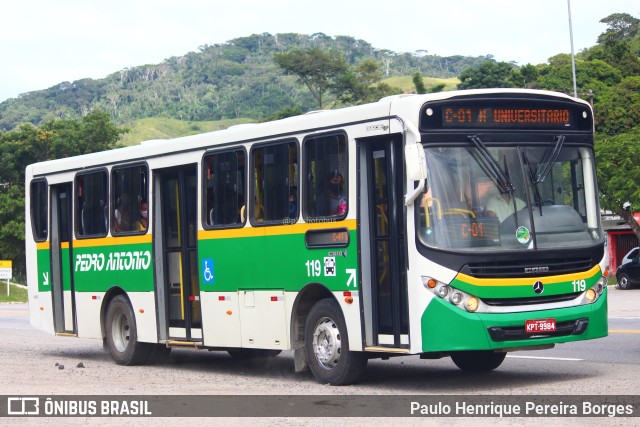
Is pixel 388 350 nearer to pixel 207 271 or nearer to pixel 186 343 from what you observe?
pixel 207 271

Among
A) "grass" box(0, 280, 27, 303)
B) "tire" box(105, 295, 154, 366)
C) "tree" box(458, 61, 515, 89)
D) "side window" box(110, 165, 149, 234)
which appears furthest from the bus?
"tree" box(458, 61, 515, 89)

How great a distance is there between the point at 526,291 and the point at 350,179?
7.65 ft

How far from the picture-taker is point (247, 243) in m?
14.9

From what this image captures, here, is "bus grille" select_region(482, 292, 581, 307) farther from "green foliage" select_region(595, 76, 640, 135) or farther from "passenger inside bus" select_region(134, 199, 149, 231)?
"green foliage" select_region(595, 76, 640, 135)

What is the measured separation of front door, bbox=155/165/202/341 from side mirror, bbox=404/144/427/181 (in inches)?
195

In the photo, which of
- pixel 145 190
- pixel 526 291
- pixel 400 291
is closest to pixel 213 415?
pixel 400 291

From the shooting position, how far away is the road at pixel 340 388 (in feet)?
41.6

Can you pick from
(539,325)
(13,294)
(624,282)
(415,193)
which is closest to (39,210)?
(415,193)

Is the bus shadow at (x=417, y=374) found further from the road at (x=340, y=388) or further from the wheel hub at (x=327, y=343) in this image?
the wheel hub at (x=327, y=343)

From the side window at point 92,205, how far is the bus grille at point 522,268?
26.2ft

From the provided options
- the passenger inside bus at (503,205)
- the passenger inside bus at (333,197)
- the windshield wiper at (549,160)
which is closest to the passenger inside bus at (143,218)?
the passenger inside bus at (333,197)

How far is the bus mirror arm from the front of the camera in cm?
1202

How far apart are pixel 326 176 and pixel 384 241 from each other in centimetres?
120

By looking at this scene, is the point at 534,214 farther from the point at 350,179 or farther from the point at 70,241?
the point at 70,241
